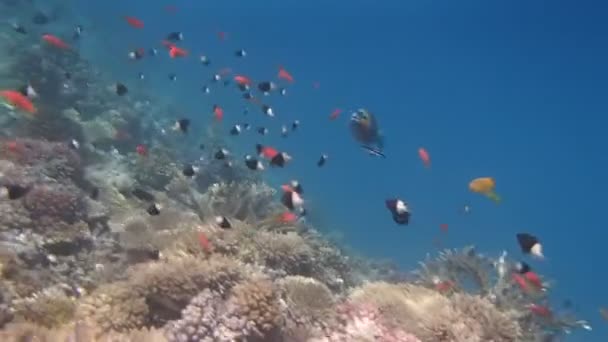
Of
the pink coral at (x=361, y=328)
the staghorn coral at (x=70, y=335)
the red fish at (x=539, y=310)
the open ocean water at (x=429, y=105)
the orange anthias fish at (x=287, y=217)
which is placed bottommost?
the staghorn coral at (x=70, y=335)

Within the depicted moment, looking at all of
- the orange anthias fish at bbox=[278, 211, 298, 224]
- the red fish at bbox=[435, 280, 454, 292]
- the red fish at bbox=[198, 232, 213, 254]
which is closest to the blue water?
the orange anthias fish at bbox=[278, 211, 298, 224]

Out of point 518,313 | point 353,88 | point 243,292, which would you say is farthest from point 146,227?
point 353,88

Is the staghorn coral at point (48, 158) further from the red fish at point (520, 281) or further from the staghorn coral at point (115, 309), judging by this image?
the red fish at point (520, 281)

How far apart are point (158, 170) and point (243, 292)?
8795 millimetres

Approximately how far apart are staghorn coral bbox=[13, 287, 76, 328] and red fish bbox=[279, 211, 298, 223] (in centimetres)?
427

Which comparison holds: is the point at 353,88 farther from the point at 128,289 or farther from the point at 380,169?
the point at 128,289

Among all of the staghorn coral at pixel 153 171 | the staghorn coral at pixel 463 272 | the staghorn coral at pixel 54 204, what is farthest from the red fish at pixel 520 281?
the staghorn coral at pixel 153 171

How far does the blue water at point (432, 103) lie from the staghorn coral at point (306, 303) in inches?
486

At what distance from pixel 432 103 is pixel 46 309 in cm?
13761

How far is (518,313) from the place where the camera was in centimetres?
784

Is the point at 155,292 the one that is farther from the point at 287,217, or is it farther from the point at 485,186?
the point at 485,186

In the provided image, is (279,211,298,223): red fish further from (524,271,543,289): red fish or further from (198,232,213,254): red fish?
(524,271,543,289): red fish

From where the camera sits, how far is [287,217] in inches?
374

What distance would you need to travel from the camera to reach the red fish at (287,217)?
945cm
